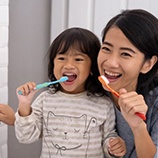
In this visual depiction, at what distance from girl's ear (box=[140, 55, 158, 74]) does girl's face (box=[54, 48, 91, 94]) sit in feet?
0.51

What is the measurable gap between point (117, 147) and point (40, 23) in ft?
2.49

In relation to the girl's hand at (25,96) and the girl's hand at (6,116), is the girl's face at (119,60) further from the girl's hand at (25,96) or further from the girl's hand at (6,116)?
the girl's hand at (6,116)

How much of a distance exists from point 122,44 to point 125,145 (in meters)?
0.30

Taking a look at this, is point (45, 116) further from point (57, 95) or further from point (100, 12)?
point (100, 12)

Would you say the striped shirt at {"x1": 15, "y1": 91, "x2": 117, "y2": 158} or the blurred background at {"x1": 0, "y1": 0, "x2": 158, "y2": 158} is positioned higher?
the blurred background at {"x1": 0, "y1": 0, "x2": 158, "y2": 158}

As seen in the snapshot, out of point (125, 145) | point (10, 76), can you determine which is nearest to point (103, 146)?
point (125, 145)

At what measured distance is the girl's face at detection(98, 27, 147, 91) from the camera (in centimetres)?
94

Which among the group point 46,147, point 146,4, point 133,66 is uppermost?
point 146,4

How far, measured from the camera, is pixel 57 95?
107 cm

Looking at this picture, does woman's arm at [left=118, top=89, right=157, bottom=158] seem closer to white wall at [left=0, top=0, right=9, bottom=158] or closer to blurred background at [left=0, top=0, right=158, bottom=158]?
white wall at [left=0, top=0, right=9, bottom=158]

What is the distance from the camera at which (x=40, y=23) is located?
155 cm

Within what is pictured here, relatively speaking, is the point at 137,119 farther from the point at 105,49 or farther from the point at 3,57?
the point at 3,57

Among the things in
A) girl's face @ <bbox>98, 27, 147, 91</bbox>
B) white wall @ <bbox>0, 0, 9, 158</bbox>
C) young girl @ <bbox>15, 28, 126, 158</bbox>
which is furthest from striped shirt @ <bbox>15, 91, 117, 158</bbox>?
white wall @ <bbox>0, 0, 9, 158</bbox>

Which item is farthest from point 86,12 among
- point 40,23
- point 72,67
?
point 72,67
